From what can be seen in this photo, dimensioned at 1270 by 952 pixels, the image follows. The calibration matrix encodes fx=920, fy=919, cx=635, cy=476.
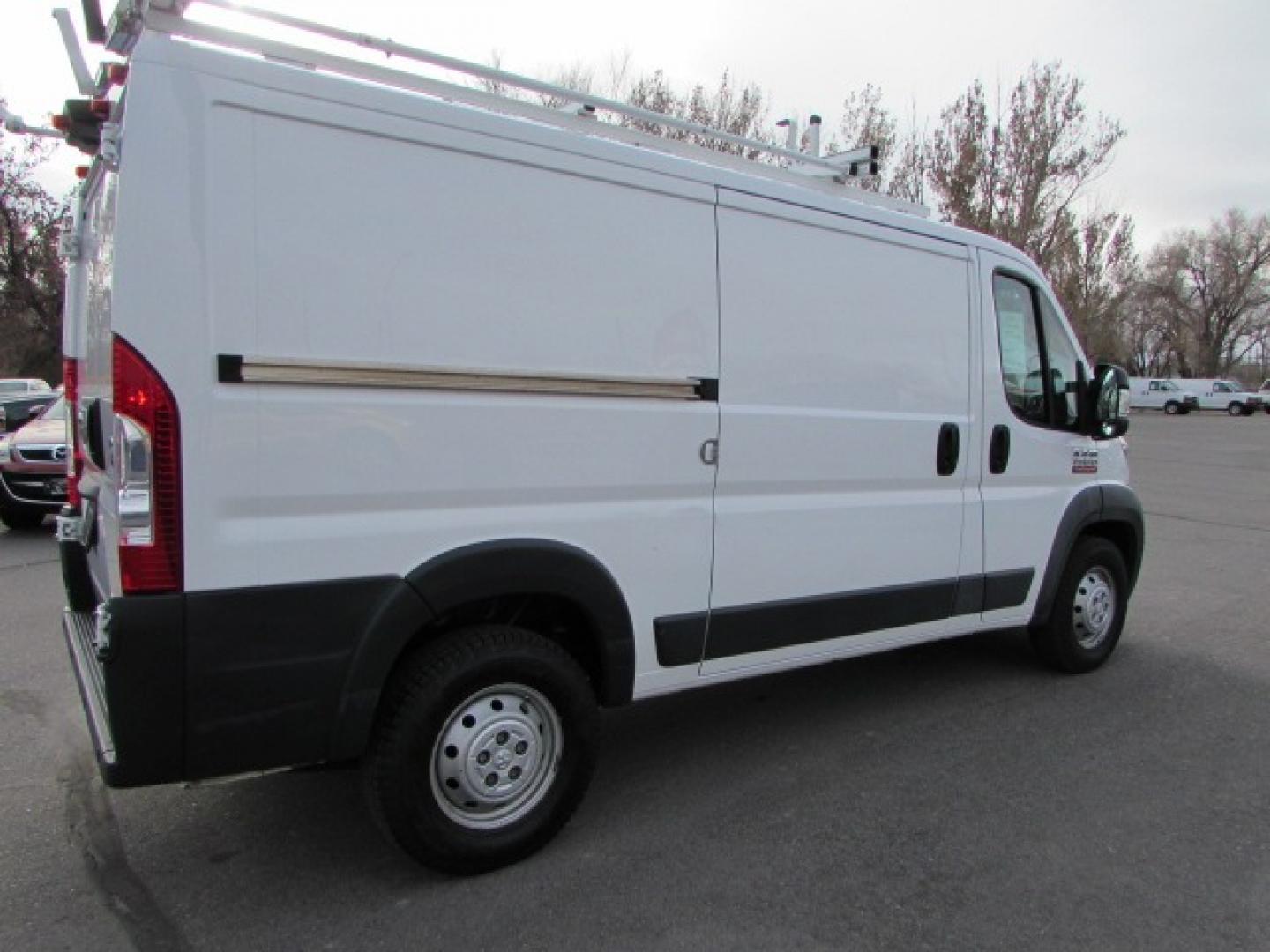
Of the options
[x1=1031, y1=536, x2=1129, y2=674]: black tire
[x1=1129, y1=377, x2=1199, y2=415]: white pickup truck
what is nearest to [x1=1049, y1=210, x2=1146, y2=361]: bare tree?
[x1=1129, y1=377, x2=1199, y2=415]: white pickup truck

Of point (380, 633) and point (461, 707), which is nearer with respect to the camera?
point (380, 633)

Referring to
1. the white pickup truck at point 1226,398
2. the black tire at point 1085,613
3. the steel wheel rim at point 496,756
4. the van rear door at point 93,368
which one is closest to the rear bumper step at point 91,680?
the van rear door at point 93,368

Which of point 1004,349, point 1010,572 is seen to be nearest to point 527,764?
point 1010,572

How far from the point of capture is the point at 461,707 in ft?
9.38

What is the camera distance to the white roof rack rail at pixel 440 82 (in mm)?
2549

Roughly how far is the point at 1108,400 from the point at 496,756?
3.74 metres

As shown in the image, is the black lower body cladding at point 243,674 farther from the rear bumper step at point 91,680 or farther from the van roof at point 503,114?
the van roof at point 503,114

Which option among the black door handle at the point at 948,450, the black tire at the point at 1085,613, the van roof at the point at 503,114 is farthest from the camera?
the black tire at the point at 1085,613

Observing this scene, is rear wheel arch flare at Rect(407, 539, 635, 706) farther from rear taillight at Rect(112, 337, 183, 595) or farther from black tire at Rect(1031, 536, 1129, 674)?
black tire at Rect(1031, 536, 1129, 674)

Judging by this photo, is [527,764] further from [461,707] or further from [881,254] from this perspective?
[881,254]

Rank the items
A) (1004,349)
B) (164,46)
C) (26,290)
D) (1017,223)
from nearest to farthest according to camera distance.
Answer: (164,46)
(1004,349)
(1017,223)
(26,290)

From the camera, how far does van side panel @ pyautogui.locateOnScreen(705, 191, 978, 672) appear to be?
344 centimetres

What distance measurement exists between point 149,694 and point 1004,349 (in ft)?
12.7

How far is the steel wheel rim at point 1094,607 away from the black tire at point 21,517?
32.5 ft
